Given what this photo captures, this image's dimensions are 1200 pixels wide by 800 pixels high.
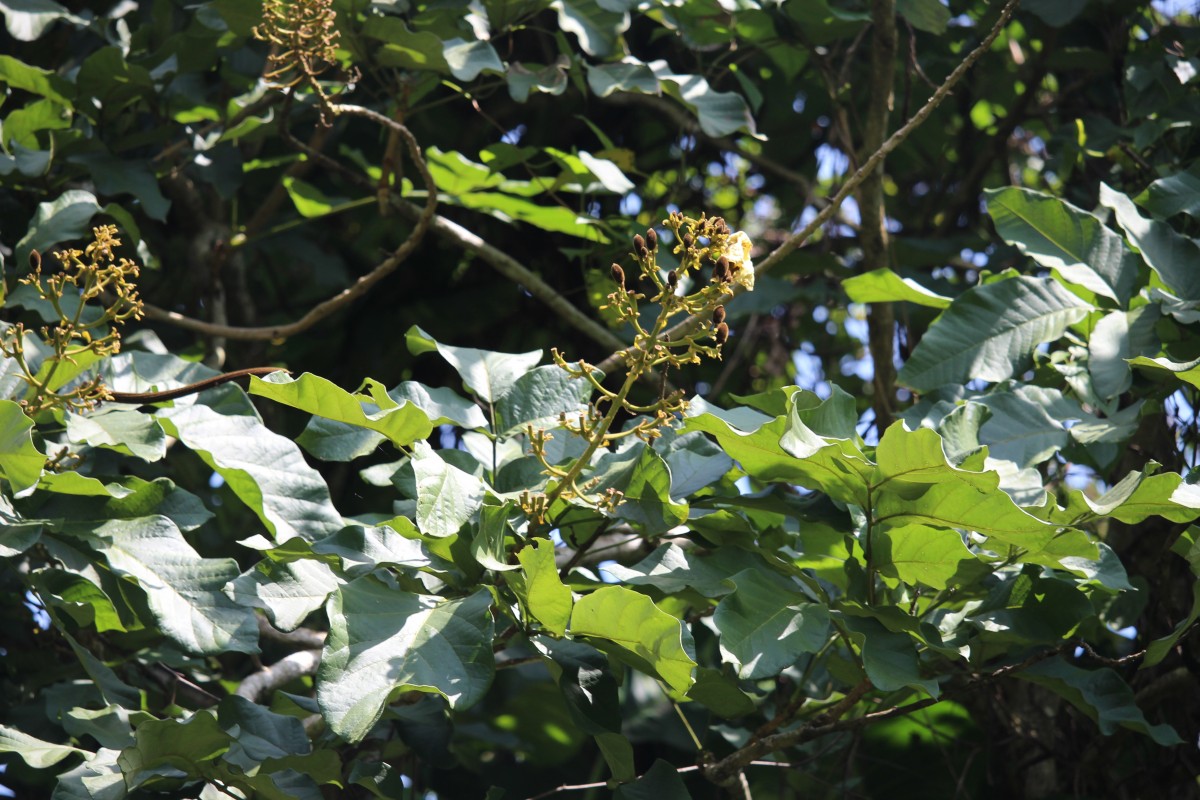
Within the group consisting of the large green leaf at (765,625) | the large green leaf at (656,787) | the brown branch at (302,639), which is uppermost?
the large green leaf at (765,625)

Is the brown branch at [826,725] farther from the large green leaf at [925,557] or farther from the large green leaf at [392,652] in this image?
the large green leaf at [392,652]

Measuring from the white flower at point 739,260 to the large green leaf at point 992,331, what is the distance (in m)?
0.53

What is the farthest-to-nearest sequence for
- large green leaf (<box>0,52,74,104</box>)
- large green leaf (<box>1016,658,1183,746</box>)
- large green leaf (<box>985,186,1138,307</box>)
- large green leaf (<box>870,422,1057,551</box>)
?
large green leaf (<box>0,52,74,104</box>) < large green leaf (<box>985,186,1138,307</box>) < large green leaf (<box>1016,658,1183,746</box>) < large green leaf (<box>870,422,1057,551</box>)

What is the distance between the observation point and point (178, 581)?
1229mm

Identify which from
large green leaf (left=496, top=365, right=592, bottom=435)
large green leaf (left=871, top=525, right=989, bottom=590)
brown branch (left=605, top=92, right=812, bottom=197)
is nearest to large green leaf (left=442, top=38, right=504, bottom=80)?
brown branch (left=605, top=92, right=812, bottom=197)

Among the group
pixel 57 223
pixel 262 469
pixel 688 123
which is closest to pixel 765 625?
pixel 262 469

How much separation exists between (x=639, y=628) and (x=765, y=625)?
150 mm

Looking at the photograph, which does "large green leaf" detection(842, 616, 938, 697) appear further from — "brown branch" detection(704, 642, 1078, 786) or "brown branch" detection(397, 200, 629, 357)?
"brown branch" detection(397, 200, 629, 357)

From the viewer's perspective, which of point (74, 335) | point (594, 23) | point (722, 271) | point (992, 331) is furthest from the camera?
point (594, 23)

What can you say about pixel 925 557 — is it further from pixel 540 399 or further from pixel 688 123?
pixel 688 123

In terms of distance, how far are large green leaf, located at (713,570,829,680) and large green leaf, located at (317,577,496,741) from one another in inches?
8.6

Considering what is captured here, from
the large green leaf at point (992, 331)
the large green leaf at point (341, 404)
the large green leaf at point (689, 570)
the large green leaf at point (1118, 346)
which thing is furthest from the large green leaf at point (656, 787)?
the large green leaf at point (1118, 346)

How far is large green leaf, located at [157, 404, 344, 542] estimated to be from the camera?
1.23 metres

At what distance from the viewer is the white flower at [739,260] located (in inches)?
39.6
